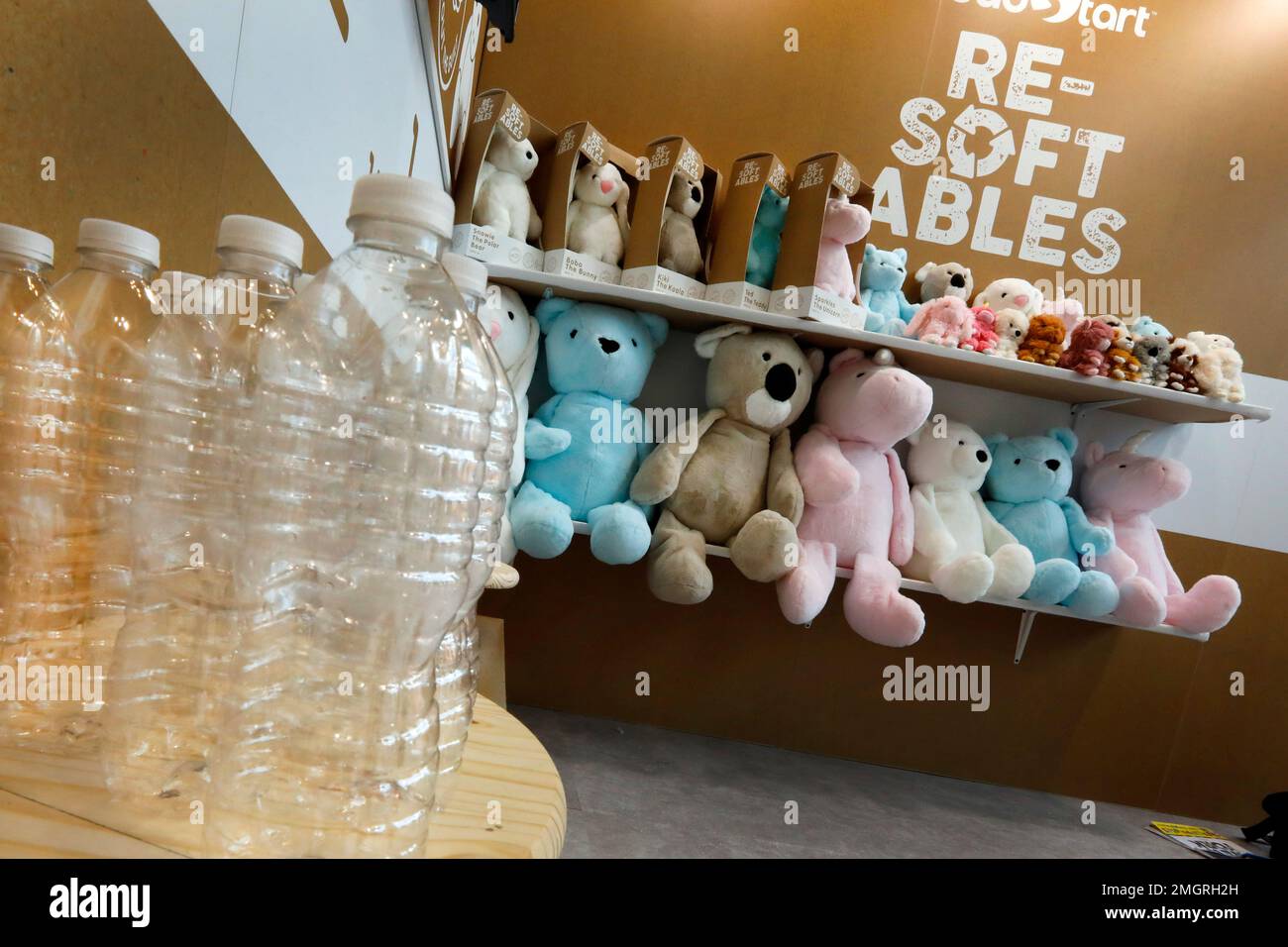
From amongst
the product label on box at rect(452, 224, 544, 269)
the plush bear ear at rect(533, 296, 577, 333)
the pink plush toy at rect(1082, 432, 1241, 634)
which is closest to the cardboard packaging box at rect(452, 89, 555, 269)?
the product label on box at rect(452, 224, 544, 269)

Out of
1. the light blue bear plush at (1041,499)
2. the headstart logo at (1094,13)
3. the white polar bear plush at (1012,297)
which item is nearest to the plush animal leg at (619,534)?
the light blue bear plush at (1041,499)

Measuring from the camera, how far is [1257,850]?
7.68 ft

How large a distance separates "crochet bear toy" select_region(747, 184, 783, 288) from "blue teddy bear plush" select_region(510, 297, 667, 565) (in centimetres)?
28

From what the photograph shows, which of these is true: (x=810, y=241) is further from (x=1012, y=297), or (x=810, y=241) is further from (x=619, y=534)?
(x=619, y=534)

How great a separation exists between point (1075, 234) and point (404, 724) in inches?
105

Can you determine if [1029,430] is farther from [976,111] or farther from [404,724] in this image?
[404,724]

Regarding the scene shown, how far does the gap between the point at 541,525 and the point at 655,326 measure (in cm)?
66

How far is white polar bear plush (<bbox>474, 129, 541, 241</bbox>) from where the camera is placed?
2010 millimetres

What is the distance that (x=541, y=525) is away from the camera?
192cm

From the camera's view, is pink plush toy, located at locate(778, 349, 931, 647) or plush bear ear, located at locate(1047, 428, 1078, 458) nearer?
pink plush toy, located at locate(778, 349, 931, 647)

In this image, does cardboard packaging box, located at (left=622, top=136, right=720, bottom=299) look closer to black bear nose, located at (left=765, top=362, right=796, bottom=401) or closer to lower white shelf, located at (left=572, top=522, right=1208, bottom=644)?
black bear nose, located at (left=765, top=362, right=796, bottom=401)

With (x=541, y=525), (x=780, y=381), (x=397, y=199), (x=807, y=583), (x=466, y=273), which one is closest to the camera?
(x=397, y=199)

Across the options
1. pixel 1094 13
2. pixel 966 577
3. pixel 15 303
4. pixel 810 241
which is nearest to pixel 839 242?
pixel 810 241
